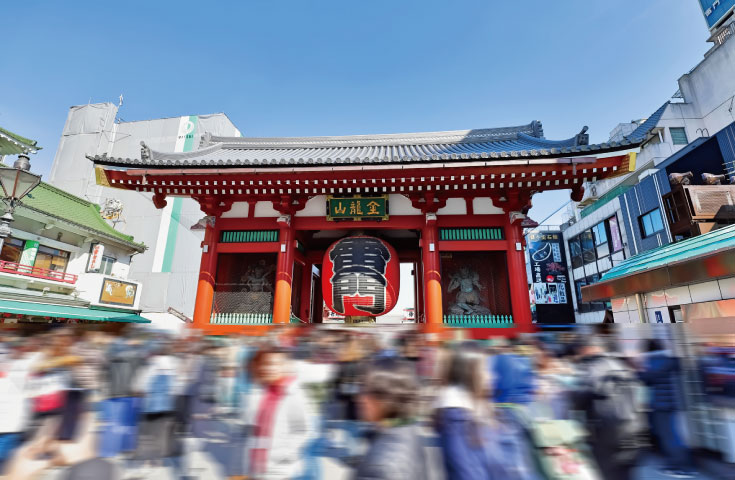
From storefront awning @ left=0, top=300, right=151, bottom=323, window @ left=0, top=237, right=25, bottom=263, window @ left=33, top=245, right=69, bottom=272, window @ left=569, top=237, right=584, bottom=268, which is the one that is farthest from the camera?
window @ left=569, top=237, right=584, bottom=268

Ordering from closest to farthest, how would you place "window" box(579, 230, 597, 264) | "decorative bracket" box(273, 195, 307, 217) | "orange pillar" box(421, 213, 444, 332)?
"orange pillar" box(421, 213, 444, 332) → "decorative bracket" box(273, 195, 307, 217) → "window" box(579, 230, 597, 264)

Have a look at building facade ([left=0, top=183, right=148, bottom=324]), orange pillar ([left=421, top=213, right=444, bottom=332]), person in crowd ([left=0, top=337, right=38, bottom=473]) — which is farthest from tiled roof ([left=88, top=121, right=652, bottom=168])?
person in crowd ([left=0, top=337, right=38, bottom=473])

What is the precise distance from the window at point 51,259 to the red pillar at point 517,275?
19.6 m

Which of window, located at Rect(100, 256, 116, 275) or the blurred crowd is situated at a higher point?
window, located at Rect(100, 256, 116, 275)

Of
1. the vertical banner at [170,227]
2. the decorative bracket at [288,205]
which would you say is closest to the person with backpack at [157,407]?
the decorative bracket at [288,205]

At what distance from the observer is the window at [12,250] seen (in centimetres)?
1379

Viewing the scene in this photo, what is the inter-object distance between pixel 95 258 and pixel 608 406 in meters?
21.9

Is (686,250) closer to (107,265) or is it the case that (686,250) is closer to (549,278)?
(107,265)

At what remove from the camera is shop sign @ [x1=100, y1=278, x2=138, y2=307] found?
1634cm

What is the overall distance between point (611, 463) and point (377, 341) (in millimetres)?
1594

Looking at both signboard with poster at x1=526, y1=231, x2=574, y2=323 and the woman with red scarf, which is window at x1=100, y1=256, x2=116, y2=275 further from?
signboard with poster at x1=526, y1=231, x2=574, y2=323

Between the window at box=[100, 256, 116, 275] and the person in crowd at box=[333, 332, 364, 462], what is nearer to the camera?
the person in crowd at box=[333, 332, 364, 462]

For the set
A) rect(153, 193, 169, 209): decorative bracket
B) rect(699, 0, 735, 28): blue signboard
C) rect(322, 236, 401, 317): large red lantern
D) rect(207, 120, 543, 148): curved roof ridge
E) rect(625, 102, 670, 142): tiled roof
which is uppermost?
rect(699, 0, 735, 28): blue signboard

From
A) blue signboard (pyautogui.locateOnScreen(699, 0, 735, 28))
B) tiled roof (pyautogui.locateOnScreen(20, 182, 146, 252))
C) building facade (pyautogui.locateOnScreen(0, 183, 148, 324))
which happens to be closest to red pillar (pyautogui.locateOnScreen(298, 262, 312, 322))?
building facade (pyautogui.locateOnScreen(0, 183, 148, 324))
